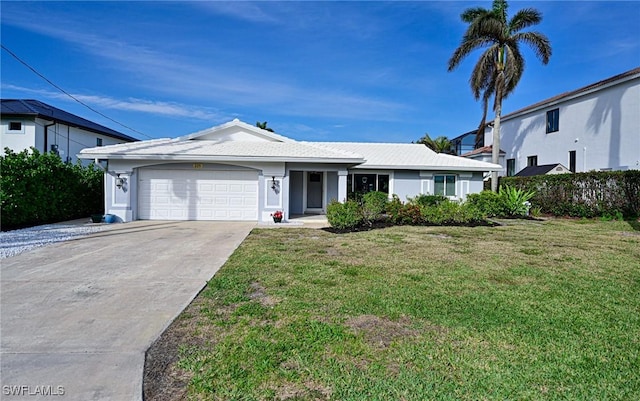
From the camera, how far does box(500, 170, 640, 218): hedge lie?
1524cm

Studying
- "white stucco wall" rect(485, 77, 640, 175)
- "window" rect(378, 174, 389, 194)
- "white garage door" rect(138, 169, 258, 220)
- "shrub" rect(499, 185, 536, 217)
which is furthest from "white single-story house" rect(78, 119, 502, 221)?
"white stucco wall" rect(485, 77, 640, 175)

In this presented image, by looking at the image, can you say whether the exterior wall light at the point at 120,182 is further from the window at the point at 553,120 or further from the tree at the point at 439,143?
the tree at the point at 439,143

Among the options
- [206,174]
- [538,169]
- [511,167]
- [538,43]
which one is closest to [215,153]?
[206,174]

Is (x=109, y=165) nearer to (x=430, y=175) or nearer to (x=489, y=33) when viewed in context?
(x=430, y=175)

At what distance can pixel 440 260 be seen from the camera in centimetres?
737

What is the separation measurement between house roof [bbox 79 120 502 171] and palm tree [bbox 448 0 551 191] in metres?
4.81

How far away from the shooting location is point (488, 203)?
15.1m

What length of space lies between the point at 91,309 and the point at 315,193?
13897 mm

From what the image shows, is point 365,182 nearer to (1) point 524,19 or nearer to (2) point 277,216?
(2) point 277,216

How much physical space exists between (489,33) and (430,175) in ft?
31.0

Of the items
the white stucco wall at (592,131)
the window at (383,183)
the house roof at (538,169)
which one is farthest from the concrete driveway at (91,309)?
the house roof at (538,169)

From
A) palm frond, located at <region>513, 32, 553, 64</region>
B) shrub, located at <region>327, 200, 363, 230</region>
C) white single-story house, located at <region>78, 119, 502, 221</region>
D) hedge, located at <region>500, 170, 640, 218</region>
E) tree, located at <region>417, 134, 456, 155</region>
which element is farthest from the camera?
tree, located at <region>417, 134, 456, 155</region>

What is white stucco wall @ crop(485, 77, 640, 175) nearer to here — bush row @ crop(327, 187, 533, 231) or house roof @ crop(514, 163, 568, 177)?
house roof @ crop(514, 163, 568, 177)

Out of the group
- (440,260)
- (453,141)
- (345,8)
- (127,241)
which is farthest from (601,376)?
(453,141)
